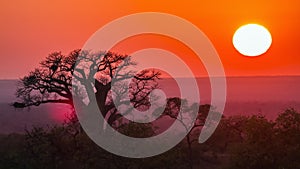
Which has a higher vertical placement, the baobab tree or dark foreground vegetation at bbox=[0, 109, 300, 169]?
A: the baobab tree

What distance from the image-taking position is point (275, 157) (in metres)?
34.5

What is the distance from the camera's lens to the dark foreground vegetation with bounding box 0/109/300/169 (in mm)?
34688

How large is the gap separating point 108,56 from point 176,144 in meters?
14.0

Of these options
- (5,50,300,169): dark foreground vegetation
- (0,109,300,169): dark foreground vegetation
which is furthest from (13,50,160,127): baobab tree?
(0,109,300,169): dark foreground vegetation

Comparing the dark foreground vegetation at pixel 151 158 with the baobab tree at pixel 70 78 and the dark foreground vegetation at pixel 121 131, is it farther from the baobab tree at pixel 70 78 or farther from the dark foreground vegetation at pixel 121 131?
the baobab tree at pixel 70 78

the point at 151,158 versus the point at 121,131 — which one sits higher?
the point at 121,131

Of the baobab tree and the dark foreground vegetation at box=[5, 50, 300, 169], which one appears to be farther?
the baobab tree

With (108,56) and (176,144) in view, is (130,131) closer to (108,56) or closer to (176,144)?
(176,144)

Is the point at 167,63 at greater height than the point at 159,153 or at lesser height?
greater

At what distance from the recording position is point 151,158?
122 ft

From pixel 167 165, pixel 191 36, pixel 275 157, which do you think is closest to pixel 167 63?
pixel 191 36

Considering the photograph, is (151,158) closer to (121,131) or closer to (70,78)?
(121,131)

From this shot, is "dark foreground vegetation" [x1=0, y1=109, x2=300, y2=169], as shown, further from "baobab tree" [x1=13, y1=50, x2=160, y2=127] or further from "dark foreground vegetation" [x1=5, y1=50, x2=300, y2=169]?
"baobab tree" [x1=13, y1=50, x2=160, y2=127]

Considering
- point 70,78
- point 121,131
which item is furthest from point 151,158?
point 70,78
